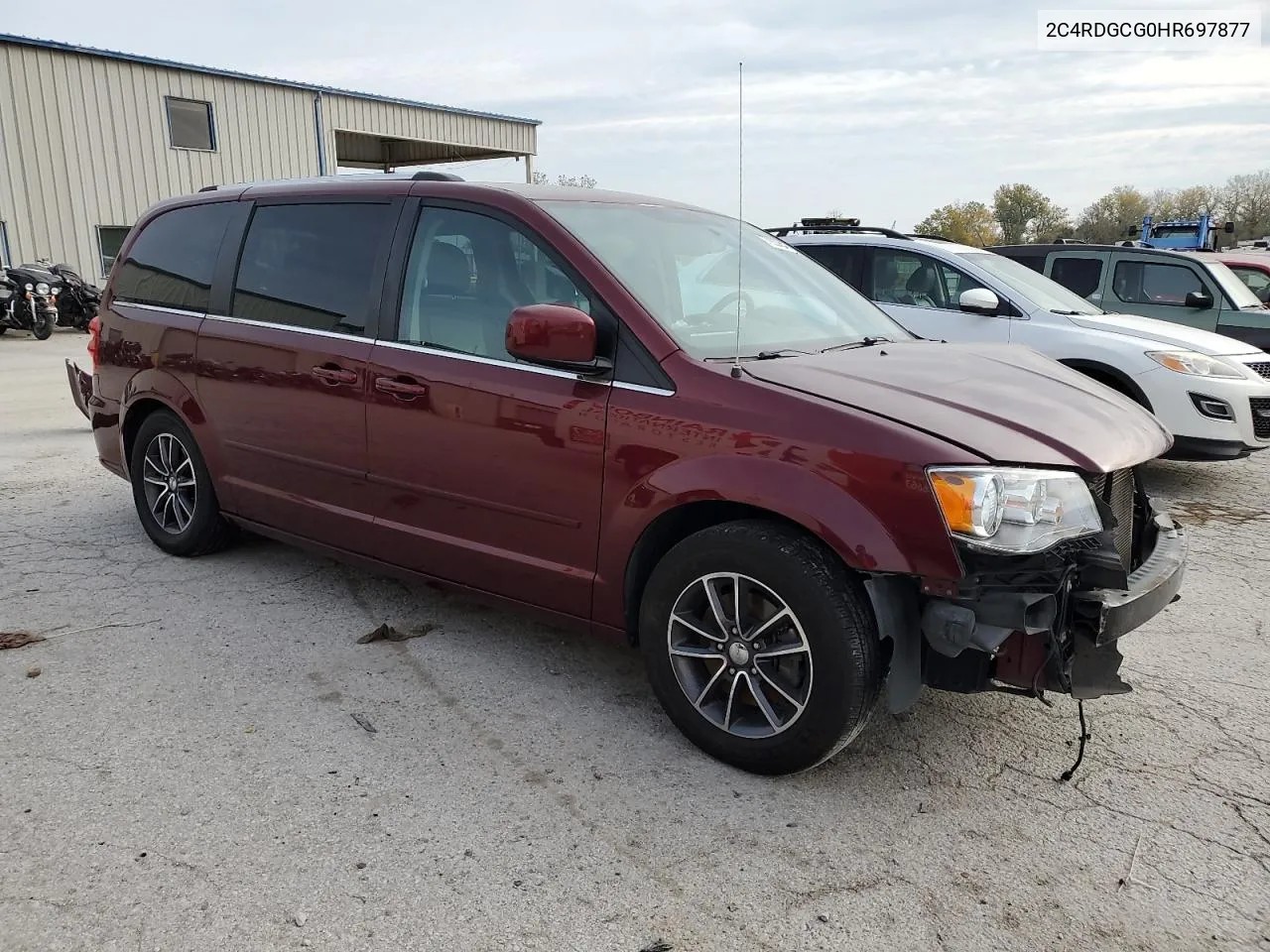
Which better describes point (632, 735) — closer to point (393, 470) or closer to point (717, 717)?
point (717, 717)

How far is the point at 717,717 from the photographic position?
9.80ft

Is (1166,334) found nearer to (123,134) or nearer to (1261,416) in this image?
(1261,416)

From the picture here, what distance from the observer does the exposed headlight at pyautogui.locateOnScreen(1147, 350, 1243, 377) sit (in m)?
6.37

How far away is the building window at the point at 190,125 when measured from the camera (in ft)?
65.6

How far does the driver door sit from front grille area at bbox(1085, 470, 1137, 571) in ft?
13.4

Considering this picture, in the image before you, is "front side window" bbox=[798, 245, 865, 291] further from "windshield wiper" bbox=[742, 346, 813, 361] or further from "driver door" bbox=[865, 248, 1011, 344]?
"windshield wiper" bbox=[742, 346, 813, 361]

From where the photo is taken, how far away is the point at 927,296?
24.6 ft

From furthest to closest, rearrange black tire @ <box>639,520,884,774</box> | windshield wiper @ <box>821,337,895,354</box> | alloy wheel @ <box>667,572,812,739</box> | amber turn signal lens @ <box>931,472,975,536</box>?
windshield wiper @ <box>821,337,895,354</box> → alloy wheel @ <box>667,572,812,739</box> → black tire @ <box>639,520,884,774</box> → amber turn signal lens @ <box>931,472,975,536</box>

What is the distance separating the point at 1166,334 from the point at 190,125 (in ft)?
65.4

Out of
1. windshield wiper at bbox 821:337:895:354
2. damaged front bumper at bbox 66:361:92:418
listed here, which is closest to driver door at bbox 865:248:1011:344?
windshield wiper at bbox 821:337:895:354

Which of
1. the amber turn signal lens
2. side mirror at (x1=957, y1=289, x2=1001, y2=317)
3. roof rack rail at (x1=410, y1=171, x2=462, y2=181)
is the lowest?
the amber turn signal lens

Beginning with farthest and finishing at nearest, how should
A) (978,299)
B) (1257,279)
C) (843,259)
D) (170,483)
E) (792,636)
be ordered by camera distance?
(1257,279)
(843,259)
(978,299)
(170,483)
(792,636)

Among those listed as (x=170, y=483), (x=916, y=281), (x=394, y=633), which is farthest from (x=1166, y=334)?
(x=170, y=483)

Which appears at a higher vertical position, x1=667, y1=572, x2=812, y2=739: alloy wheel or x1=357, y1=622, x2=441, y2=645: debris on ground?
x1=667, y1=572, x2=812, y2=739: alloy wheel
